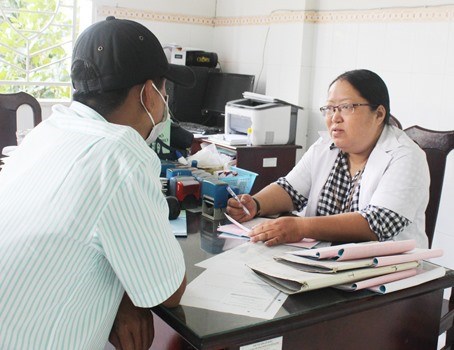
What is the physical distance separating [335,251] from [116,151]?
1.95 ft

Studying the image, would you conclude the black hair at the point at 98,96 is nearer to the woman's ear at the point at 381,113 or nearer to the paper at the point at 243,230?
the paper at the point at 243,230

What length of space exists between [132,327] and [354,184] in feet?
3.50

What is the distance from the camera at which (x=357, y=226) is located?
1729 millimetres

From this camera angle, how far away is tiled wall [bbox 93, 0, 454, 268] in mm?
3184

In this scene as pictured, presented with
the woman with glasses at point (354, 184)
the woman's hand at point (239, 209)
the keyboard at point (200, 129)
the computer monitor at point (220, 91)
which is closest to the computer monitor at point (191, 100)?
the computer monitor at point (220, 91)

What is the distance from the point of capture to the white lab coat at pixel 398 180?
1794 mm

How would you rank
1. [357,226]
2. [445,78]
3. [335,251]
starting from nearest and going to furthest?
[335,251] < [357,226] < [445,78]

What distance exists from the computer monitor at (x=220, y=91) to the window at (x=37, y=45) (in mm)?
1177

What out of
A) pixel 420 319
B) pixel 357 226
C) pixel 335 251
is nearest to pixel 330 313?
pixel 335 251

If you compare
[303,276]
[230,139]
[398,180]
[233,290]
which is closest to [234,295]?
[233,290]

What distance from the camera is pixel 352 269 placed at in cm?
132

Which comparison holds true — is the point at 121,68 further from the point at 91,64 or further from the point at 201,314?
the point at 201,314

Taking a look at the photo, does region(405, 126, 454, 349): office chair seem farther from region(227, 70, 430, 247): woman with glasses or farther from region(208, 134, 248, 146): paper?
region(208, 134, 248, 146): paper

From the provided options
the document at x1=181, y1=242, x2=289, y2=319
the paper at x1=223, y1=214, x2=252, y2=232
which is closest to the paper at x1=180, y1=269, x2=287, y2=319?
the document at x1=181, y1=242, x2=289, y2=319
